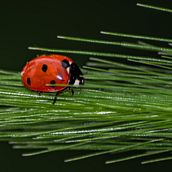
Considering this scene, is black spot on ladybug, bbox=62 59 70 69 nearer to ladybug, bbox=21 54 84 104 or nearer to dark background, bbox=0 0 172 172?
ladybug, bbox=21 54 84 104

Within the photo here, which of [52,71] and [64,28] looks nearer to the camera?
[52,71]

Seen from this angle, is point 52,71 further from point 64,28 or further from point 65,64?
point 64,28

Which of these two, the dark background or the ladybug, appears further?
the dark background

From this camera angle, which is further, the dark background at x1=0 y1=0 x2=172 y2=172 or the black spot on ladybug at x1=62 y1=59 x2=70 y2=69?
the dark background at x1=0 y1=0 x2=172 y2=172

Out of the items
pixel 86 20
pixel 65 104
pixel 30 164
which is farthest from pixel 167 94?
pixel 86 20

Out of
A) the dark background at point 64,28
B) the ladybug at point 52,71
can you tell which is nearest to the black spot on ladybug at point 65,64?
the ladybug at point 52,71

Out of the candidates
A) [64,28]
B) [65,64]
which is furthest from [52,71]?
[64,28]

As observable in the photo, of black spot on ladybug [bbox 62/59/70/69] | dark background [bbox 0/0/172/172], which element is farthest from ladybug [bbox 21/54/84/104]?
dark background [bbox 0/0/172/172]

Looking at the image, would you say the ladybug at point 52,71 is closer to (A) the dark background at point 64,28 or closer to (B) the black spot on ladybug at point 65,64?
(B) the black spot on ladybug at point 65,64
